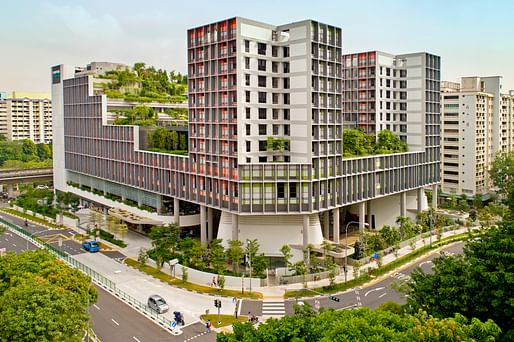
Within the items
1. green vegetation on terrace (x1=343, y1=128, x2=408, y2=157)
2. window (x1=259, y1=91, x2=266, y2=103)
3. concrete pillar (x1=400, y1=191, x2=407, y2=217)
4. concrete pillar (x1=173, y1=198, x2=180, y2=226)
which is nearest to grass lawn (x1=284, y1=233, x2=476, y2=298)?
concrete pillar (x1=400, y1=191, x2=407, y2=217)

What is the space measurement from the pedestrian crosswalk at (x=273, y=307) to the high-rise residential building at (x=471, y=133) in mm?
71219

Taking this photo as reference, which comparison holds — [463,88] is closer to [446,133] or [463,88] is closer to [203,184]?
[446,133]

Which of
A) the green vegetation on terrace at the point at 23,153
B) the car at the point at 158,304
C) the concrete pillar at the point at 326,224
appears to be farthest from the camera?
the green vegetation on terrace at the point at 23,153

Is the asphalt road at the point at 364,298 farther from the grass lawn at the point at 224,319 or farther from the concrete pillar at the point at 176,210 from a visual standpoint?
the concrete pillar at the point at 176,210

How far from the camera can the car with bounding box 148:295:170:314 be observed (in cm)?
4797

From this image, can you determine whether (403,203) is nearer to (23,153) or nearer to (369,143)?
(369,143)

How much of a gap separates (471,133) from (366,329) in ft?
307

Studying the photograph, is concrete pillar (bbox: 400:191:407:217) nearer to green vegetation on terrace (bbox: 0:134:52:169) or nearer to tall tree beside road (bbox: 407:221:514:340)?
tall tree beside road (bbox: 407:221:514:340)

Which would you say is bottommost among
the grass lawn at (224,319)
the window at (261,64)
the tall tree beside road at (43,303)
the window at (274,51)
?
the grass lawn at (224,319)

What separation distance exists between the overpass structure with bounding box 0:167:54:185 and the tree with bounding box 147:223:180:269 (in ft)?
232

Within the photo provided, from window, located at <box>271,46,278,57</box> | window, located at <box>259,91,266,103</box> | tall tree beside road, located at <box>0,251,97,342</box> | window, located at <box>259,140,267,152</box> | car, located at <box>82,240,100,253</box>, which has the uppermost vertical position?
window, located at <box>271,46,278,57</box>

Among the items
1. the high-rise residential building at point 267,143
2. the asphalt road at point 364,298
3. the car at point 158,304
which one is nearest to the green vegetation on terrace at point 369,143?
the high-rise residential building at point 267,143

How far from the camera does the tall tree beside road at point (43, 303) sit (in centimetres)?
3144

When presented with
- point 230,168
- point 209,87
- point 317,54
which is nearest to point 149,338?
point 230,168
